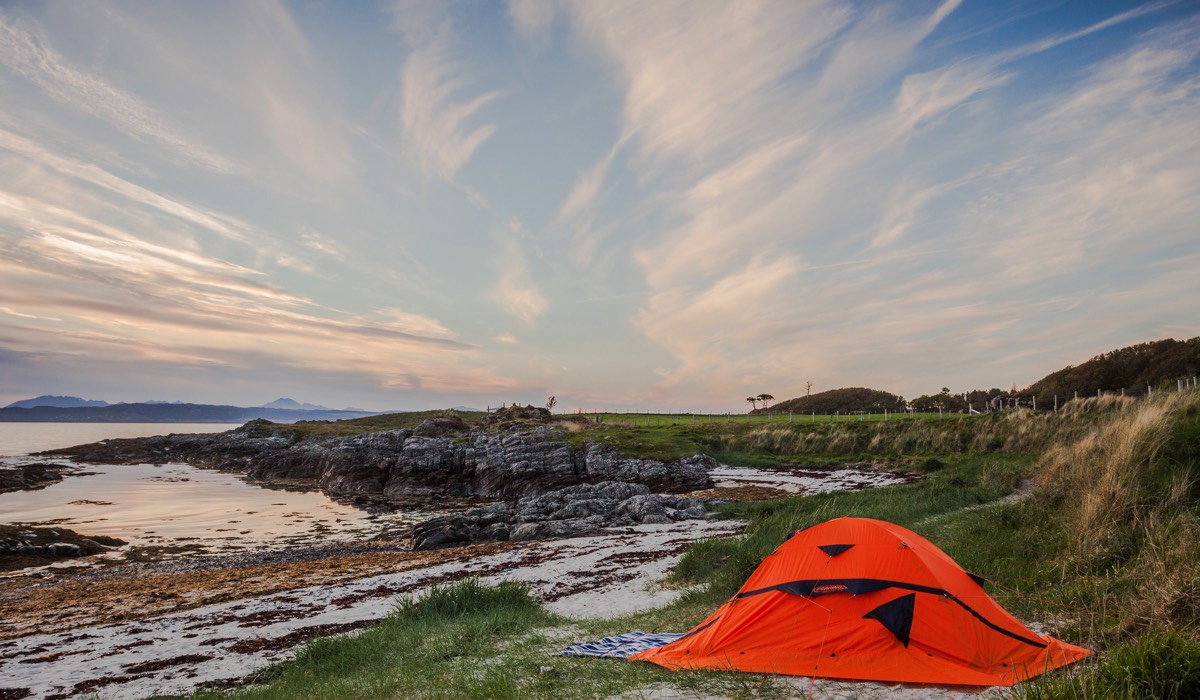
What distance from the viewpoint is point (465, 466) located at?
4450 cm

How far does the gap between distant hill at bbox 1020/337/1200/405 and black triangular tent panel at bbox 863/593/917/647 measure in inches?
1956

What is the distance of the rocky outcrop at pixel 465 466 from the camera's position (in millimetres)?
38531

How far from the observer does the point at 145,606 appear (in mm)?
15383

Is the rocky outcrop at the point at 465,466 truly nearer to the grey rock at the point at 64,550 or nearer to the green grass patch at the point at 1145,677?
the grey rock at the point at 64,550

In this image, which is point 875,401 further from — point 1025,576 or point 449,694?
point 449,694

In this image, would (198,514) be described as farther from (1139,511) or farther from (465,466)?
(1139,511)

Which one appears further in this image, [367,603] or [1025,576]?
[367,603]

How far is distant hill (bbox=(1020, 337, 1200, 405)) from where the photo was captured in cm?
4444

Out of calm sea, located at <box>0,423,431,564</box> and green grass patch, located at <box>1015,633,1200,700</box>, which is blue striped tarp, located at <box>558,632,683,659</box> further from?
calm sea, located at <box>0,423,431,564</box>

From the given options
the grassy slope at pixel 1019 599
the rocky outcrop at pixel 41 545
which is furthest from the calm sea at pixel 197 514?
the grassy slope at pixel 1019 599

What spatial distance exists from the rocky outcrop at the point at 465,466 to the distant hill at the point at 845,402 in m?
50.4

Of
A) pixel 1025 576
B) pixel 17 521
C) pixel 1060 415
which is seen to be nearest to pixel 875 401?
pixel 1060 415


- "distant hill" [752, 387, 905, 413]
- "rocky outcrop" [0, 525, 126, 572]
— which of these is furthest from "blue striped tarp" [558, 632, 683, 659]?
"distant hill" [752, 387, 905, 413]

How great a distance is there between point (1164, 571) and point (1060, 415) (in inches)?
1170
